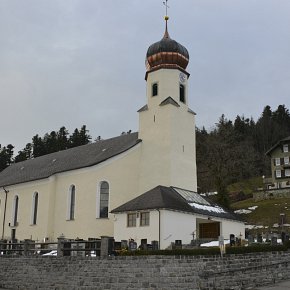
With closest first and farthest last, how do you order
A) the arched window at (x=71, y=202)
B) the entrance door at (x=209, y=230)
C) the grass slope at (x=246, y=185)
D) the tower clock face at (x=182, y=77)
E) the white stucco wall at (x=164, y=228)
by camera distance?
the white stucco wall at (x=164, y=228) < the entrance door at (x=209, y=230) < the arched window at (x=71, y=202) < the tower clock face at (x=182, y=77) < the grass slope at (x=246, y=185)

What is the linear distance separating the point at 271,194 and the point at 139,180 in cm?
3357

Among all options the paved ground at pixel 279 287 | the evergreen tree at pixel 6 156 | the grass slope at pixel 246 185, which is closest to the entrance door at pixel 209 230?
the paved ground at pixel 279 287

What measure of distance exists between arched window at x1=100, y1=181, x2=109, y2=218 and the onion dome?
1147cm

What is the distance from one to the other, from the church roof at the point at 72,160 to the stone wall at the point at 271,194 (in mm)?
29858

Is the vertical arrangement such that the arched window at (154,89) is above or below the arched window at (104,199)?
above

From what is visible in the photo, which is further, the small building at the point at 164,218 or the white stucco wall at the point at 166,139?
the white stucco wall at the point at 166,139

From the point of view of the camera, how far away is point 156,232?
29.5 m

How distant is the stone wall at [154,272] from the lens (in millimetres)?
19000

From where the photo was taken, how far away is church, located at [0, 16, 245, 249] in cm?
3478

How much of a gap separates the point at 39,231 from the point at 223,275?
23458 mm

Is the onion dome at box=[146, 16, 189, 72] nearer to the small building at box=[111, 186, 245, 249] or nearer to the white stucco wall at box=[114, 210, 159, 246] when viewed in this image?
the small building at box=[111, 186, 245, 249]

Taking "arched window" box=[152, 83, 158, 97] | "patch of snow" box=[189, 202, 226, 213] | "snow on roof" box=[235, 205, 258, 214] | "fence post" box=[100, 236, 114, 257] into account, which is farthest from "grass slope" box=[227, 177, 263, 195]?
"fence post" box=[100, 236, 114, 257]

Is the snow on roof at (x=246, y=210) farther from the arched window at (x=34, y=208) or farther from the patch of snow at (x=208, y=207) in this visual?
the arched window at (x=34, y=208)

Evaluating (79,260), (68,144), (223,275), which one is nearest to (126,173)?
(79,260)
